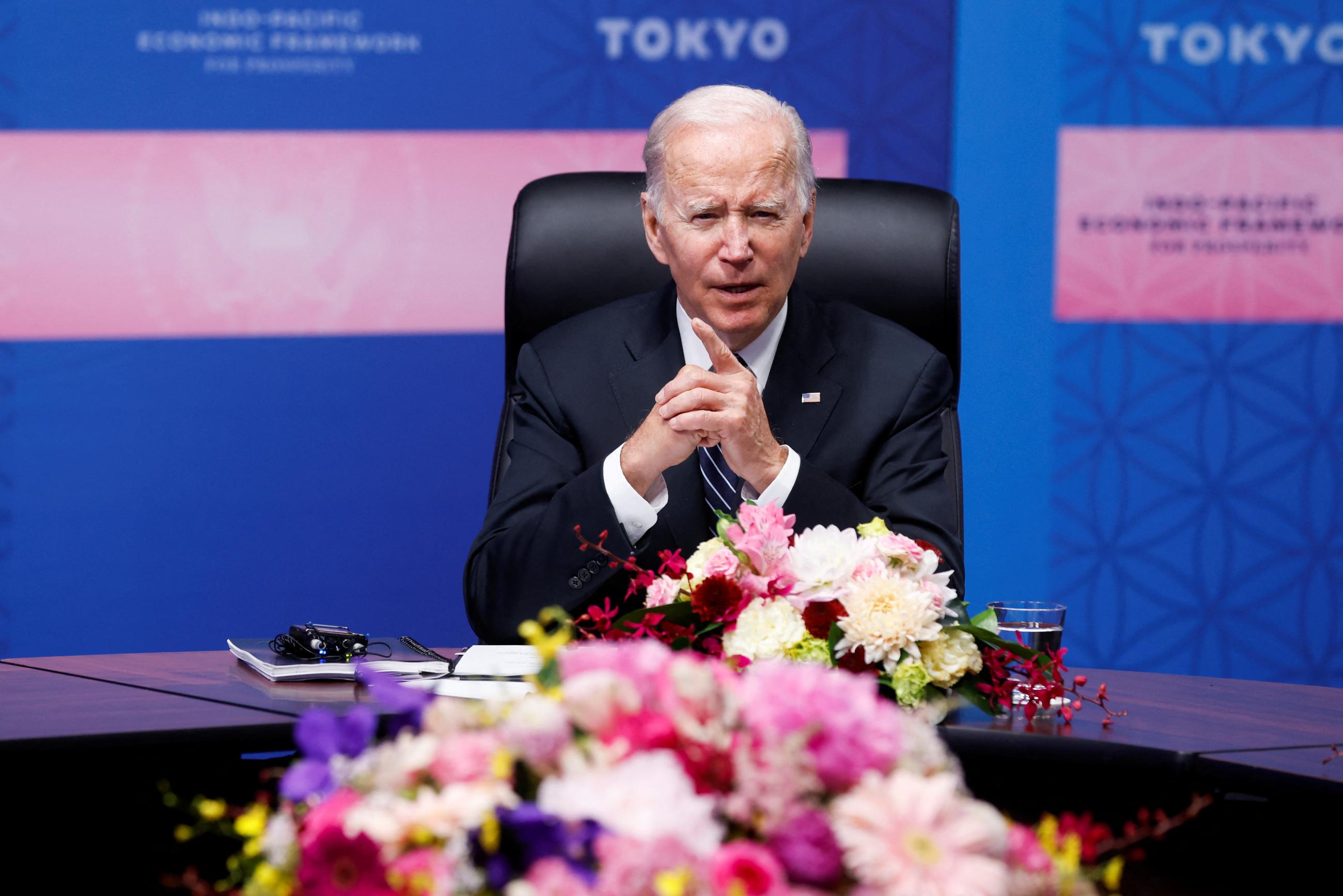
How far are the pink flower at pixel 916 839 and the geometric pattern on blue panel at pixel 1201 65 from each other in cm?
294

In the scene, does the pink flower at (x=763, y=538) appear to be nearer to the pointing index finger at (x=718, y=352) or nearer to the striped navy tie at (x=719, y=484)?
the pointing index finger at (x=718, y=352)

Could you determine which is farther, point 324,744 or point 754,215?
point 754,215

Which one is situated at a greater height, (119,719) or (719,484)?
(719,484)

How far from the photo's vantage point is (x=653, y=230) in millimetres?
2135

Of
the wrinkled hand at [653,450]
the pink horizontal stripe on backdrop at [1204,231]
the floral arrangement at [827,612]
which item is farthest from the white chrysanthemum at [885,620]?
the pink horizontal stripe on backdrop at [1204,231]

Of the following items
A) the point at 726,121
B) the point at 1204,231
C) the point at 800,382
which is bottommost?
the point at 800,382

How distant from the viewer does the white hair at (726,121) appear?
2025 millimetres

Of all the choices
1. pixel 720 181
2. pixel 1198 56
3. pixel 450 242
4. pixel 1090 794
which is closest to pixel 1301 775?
pixel 1090 794

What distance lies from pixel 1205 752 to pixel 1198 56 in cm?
250

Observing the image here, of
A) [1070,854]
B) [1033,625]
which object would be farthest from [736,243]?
[1070,854]

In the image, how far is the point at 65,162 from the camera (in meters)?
3.00

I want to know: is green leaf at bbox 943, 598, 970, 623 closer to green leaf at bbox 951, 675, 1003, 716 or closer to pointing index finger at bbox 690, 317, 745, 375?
green leaf at bbox 951, 675, 1003, 716

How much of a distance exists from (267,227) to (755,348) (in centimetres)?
141

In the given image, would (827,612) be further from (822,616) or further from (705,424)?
(705,424)
